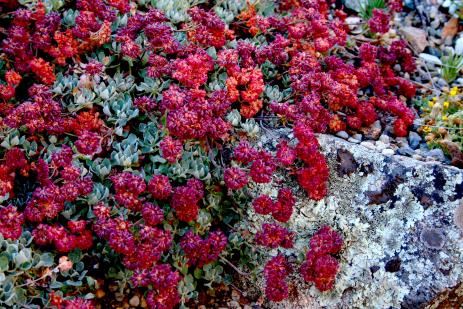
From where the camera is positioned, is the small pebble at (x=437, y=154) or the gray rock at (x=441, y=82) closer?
the small pebble at (x=437, y=154)

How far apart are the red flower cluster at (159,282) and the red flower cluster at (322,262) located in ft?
2.11

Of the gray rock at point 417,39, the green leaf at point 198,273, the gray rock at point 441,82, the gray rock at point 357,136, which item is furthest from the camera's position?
the gray rock at point 417,39

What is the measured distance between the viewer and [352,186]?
3076mm

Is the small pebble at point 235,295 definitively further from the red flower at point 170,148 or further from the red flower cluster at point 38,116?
the red flower cluster at point 38,116

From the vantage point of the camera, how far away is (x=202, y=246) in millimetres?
2768

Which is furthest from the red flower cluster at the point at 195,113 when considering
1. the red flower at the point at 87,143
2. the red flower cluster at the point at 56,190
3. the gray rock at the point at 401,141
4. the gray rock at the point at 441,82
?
the gray rock at the point at 441,82

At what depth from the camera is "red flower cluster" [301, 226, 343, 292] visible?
2.81m

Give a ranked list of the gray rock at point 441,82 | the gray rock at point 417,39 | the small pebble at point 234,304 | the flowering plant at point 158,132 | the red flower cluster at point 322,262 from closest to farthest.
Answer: the flowering plant at point 158,132 → the red flower cluster at point 322,262 → the small pebble at point 234,304 → the gray rock at point 441,82 → the gray rock at point 417,39

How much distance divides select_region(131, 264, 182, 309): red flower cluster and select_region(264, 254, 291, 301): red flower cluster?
45 centimetres

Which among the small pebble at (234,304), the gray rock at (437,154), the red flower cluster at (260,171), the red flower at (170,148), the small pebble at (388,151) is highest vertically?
the red flower at (170,148)

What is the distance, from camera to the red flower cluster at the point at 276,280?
279 centimetres

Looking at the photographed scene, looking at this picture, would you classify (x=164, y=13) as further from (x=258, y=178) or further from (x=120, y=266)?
(x=120, y=266)

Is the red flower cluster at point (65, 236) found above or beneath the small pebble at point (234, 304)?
above

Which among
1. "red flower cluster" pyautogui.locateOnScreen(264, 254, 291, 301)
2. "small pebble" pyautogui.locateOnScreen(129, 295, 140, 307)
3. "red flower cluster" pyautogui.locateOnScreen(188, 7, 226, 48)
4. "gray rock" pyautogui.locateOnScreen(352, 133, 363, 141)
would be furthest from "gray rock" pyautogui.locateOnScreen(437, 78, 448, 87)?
"small pebble" pyautogui.locateOnScreen(129, 295, 140, 307)
